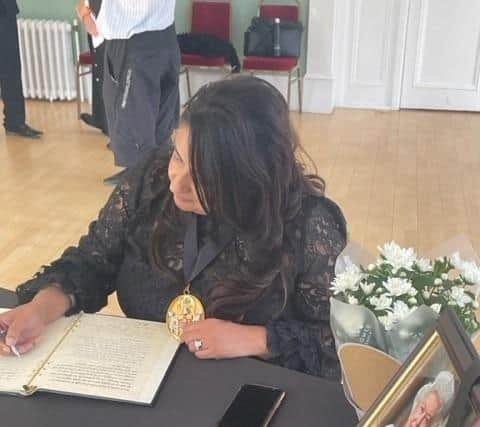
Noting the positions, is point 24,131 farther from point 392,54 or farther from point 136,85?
point 392,54

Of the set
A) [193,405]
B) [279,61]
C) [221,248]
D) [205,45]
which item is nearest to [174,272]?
[221,248]

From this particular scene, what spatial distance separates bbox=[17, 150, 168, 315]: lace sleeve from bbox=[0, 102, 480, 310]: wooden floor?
1.53 metres

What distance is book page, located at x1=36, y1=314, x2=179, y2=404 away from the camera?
1.00 metres

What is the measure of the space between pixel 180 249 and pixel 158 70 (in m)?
2.25

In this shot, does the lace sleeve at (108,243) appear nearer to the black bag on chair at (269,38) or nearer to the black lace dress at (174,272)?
the black lace dress at (174,272)

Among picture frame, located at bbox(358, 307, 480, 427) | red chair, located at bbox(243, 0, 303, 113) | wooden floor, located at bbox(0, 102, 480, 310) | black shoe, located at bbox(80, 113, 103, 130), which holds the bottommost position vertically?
wooden floor, located at bbox(0, 102, 480, 310)

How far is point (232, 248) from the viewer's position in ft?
4.13

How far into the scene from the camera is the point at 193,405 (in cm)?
98

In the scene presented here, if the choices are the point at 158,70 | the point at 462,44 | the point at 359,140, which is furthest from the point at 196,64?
the point at 462,44

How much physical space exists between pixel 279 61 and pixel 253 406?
422cm

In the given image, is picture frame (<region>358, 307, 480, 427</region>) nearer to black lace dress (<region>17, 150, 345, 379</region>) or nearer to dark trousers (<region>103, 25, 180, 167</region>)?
black lace dress (<region>17, 150, 345, 379</region>)

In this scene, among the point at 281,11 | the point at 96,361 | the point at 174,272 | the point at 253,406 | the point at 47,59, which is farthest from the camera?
the point at 47,59

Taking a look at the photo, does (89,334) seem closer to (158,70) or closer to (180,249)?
(180,249)

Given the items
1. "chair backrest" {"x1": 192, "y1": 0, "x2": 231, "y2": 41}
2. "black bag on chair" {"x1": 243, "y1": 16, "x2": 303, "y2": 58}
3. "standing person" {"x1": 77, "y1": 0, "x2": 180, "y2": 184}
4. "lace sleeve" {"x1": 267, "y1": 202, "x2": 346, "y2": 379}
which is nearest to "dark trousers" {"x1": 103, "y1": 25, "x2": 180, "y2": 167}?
"standing person" {"x1": 77, "y1": 0, "x2": 180, "y2": 184}
